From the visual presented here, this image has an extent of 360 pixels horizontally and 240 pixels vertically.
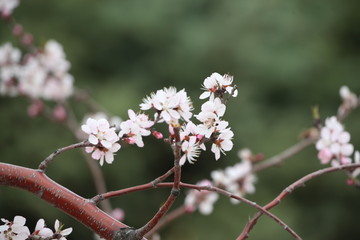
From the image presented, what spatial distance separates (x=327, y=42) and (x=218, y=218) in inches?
68.2

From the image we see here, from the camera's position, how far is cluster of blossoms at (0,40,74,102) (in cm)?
172

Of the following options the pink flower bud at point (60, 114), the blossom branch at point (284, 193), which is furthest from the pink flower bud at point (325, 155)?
the pink flower bud at point (60, 114)

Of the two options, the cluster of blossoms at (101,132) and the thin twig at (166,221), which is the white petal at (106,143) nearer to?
the cluster of blossoms at (101,132)

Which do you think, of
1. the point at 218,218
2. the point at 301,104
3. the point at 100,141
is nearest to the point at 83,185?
the point at 218,218

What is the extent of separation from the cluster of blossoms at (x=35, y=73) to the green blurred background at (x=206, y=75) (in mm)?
1493

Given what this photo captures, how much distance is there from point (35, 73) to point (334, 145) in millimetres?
1164

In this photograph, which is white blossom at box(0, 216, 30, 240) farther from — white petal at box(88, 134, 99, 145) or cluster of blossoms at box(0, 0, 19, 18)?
cluster of blossoms at box(0, 0, 19, 18)

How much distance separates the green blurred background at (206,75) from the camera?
3.49m

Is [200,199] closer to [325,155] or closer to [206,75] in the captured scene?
[325,155]

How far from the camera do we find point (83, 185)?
11.6ft

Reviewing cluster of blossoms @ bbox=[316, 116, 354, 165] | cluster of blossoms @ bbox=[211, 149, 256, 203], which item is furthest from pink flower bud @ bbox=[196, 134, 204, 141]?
cluster of blossoms @ bbox=[211, 149, 256, 203]

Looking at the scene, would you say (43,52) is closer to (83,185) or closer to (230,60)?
(83,185)

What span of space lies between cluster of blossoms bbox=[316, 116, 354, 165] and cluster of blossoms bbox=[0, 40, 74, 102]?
43.1 inches

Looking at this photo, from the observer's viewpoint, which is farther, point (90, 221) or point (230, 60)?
point (230, 60)
